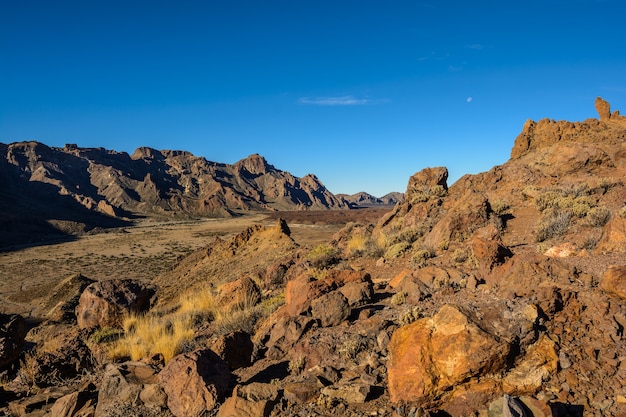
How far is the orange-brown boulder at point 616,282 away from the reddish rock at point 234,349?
4.48 m

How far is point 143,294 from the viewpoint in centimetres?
1051

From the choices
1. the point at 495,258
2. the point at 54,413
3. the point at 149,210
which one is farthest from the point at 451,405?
the point at 149,210

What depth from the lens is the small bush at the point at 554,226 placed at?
8477 millimetres

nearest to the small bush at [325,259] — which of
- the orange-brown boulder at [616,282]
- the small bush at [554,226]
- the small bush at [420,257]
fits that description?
the small bush at [420,257]

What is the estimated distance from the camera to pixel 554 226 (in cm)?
865

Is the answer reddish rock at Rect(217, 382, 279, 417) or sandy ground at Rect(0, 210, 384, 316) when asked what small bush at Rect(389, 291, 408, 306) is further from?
sandy ground at Rect(0, 210, 384, 316)

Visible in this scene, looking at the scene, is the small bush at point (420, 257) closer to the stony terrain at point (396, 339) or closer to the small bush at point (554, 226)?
the stony terrain at point (396, 339)

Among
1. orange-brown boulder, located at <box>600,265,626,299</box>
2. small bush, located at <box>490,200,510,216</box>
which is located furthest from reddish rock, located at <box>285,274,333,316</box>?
small bush, located at <box>490,200,510,216</box>

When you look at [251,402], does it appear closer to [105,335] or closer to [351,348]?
[351,348]

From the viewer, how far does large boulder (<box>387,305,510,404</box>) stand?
11.6 ft

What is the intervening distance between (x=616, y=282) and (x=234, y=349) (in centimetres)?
465

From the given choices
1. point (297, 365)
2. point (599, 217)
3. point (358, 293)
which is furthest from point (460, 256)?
point (297, 365)

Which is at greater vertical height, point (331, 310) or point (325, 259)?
point (325, 259)

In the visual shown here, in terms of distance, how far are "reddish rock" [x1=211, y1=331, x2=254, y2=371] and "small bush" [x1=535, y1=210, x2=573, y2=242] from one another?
695 cm
